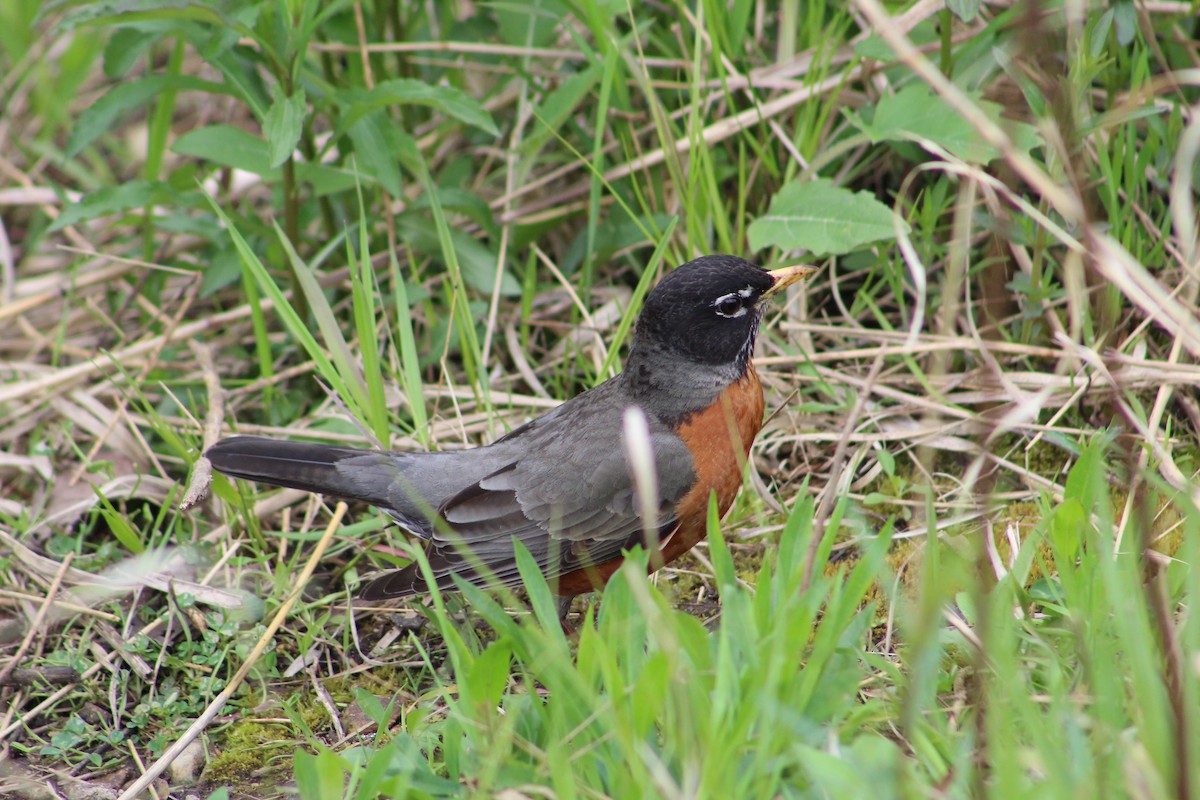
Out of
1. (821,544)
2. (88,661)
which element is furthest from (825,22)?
(88,661)

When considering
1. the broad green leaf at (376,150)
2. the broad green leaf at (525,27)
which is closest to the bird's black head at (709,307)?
the broad green leaf at (376,150)

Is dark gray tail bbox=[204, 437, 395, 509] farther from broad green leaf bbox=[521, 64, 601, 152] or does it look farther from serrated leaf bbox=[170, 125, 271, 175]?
broad green leaf bbox=[521, 64, 601, 152]

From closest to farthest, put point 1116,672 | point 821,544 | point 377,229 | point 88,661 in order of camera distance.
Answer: point 1116,672 → point 821,544 → point 88,661 → point 377,229

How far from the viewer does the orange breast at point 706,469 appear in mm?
3799

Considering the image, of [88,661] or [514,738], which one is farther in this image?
[88,661]

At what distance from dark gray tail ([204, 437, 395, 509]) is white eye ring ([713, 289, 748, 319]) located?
4.29 ft

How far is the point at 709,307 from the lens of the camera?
4.04 m

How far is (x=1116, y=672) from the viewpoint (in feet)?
8.54

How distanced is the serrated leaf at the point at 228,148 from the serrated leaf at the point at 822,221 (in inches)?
80.0

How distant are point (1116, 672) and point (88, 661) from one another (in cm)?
323

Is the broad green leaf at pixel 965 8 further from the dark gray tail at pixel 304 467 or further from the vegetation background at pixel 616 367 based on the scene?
the dark gray tail at pixel 304 467

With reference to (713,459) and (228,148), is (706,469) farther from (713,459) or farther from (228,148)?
(228,148)

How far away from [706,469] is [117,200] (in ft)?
8.92

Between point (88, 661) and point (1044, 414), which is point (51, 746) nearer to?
point (88, 661)
